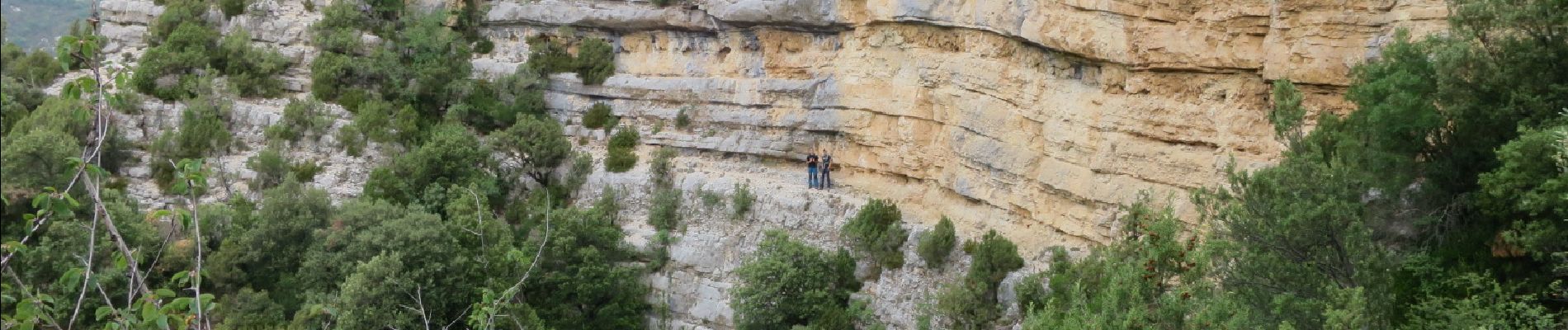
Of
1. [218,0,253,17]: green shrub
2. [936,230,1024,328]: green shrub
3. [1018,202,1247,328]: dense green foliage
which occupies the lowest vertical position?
[936,230,1024,328]: green shrub

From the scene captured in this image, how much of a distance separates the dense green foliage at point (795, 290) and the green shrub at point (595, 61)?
873 cm

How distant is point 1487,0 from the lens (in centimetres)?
1372

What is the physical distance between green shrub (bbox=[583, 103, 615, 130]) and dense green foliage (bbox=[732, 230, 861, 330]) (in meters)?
7.88

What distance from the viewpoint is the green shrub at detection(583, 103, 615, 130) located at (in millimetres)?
29391

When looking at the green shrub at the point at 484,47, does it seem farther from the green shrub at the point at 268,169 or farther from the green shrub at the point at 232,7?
the green shrub at the point at 268,169

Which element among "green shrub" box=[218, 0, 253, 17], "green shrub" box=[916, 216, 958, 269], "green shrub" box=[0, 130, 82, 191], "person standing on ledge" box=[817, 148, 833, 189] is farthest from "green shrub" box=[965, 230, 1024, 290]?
"green shrub" box=[218, 0, 253, 17]

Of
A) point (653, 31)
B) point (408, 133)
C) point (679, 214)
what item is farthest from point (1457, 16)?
point (408, 133)

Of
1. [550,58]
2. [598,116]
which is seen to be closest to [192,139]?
[550,58]

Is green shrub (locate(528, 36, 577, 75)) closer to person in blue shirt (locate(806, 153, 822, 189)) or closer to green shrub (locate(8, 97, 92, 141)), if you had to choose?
person in blue shirt (locate(806, 153, 822, 189))

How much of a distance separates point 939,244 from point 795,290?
265cm

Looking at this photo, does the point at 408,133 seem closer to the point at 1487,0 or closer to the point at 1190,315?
the point at 1190,315

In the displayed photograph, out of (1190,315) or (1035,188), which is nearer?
(1190,315)

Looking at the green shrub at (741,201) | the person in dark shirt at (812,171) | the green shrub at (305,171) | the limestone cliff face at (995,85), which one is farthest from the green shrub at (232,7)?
the person in dark shirt at (812,171)

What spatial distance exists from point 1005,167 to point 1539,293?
30.5 feet
